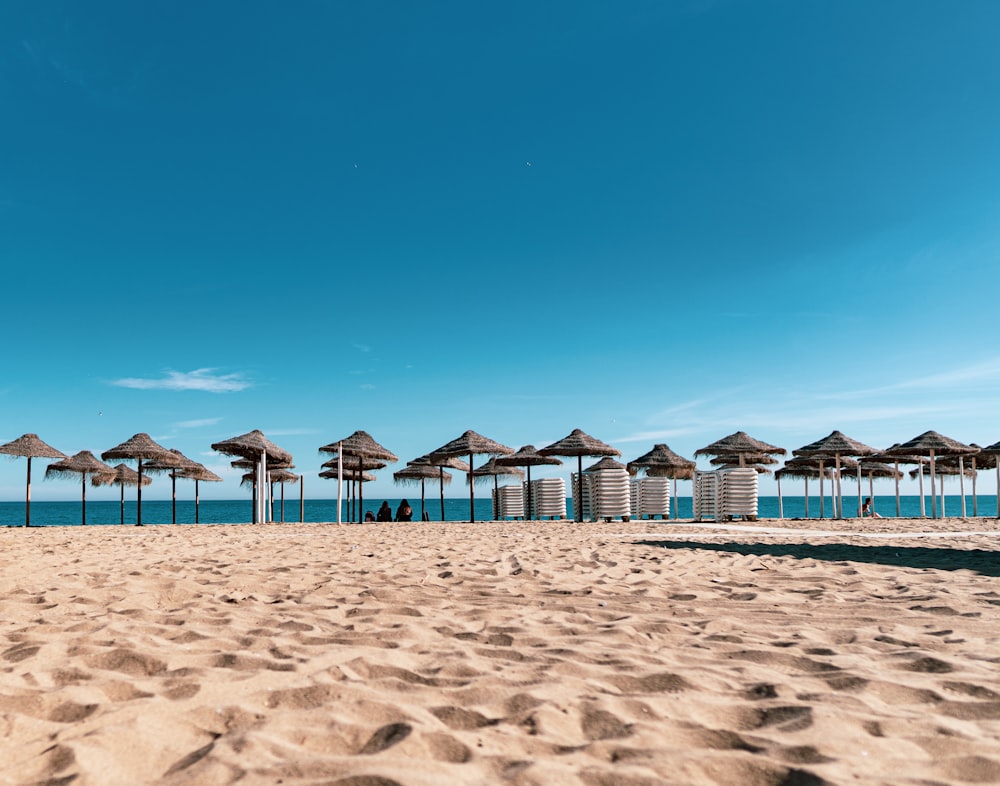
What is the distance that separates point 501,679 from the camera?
2432 mm

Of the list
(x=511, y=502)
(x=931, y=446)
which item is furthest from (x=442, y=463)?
(x=931, y=446)

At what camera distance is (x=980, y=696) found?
2189mm

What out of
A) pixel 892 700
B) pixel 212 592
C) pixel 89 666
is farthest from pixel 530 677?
pixel 212 592

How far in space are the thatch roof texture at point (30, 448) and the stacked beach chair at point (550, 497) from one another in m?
13.1

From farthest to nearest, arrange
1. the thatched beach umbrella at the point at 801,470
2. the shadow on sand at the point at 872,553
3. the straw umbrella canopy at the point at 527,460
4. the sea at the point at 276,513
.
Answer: the sea at the point at 276,513, the thatched beach umbrella at the point at 801,470, the straw umbrella canopy at the point at 527,460, the shadow on sand at the point at 872,553

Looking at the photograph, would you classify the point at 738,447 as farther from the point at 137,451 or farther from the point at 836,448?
the point at 137,451

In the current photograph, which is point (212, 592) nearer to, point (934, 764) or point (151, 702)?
point (151, 702)

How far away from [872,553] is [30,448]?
1898cm

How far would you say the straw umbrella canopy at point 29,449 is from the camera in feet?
55.2

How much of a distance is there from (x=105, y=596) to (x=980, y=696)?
4511mm

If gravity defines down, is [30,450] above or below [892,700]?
above

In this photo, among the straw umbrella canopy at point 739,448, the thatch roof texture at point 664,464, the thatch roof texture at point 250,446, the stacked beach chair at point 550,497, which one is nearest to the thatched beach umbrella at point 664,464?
the thatch roof texture at point 664,464

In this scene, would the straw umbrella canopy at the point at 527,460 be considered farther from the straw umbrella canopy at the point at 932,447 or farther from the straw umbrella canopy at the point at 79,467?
the straw umbrella canopy at the point at 79,467

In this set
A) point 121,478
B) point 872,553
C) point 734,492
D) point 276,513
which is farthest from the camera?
point 276,513
